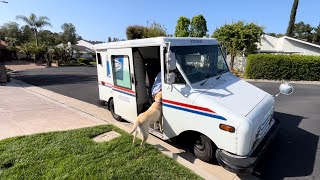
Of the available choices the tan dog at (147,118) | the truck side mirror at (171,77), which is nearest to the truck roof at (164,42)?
the truck side mirror at (171,77)

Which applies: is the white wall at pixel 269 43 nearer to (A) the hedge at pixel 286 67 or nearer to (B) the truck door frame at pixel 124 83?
(A) the hedge at pixel 286 67

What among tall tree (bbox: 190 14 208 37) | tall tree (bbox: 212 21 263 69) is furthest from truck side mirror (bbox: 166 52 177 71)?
tall tree (bbox: 190 14 208 37)

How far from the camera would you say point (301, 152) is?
5.07 m

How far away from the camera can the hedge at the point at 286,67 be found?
1702cm

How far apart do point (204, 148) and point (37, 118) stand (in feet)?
17.4

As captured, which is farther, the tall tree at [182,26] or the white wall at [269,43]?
the tall tree at [182,26]

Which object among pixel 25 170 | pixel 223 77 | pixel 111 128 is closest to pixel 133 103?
pixel 111 128

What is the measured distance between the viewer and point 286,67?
17.2 meters

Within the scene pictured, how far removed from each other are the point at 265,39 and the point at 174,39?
31.1 metres

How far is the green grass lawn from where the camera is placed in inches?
155

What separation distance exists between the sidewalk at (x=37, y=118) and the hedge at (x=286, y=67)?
1453 cm

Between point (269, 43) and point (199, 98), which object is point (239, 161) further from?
point (269, 43)

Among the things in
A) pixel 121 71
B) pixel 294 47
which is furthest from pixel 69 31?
pixel 121 71

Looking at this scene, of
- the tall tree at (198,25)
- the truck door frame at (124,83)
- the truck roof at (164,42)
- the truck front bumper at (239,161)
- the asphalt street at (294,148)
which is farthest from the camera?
the tall tree at (198,25)
